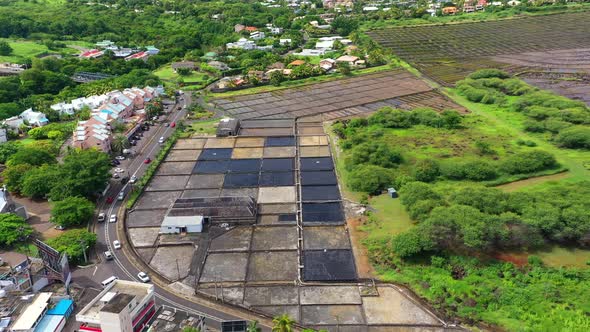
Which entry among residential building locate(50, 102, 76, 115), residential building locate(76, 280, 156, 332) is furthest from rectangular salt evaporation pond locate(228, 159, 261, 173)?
residential building locate(50, 102, 76, 115)

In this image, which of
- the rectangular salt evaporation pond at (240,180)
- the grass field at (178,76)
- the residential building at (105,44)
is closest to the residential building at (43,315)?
the rectangular salt evaporation pond at (240,180)

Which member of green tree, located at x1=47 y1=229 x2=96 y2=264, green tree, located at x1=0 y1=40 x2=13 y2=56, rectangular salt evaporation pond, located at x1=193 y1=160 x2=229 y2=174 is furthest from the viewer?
green tree, located at x1=0 y1=40 x2=13 y2=56

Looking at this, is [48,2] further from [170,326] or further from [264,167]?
[170,326]

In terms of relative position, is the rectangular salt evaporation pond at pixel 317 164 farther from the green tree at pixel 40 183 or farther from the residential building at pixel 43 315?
the residential building at pixel 43 315

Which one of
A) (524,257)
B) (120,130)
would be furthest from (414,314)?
(120,130)

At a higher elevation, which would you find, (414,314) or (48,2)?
(48,2)

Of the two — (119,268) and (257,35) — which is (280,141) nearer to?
(119,268)

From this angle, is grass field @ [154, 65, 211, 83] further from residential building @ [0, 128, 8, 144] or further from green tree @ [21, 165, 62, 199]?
green tree @ [21, 165, 62, 199]
